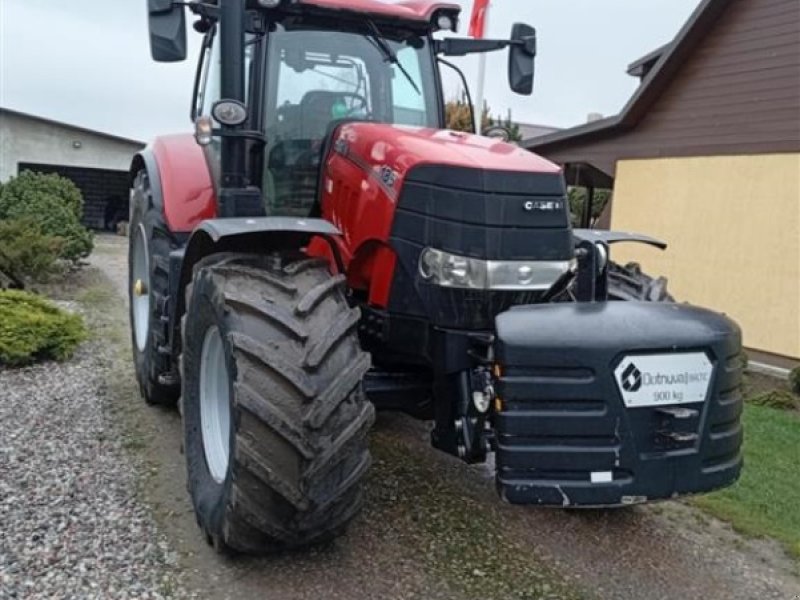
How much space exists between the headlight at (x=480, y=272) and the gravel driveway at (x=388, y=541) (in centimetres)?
125

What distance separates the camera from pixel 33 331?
6.83 meters

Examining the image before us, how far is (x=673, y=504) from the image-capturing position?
15.5 feet

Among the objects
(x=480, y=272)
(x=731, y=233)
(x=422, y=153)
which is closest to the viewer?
(x=480, y=272)

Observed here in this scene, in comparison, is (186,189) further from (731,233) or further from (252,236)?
(731,233)

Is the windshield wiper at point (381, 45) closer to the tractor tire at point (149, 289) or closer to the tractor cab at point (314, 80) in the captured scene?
the tractor cab at point (314, 80)

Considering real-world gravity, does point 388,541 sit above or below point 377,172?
below

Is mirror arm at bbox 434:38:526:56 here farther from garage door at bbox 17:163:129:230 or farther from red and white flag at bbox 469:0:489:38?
garage door at bbox 17:163:129:230

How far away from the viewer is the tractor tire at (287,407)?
2881 millimetres

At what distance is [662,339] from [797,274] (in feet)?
24.9

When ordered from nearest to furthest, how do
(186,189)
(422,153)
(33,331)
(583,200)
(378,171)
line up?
(422,153), (378,171), (186,189), (33,331), (583,200)

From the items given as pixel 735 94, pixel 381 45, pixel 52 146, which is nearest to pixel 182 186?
pixel 381 45

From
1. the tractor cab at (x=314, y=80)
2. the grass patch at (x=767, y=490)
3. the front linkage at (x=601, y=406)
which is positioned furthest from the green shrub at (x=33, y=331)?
the grass patch at (x=767, y=490)

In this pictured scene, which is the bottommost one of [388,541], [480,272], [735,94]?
[388,541]

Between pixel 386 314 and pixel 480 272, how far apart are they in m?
0.48
